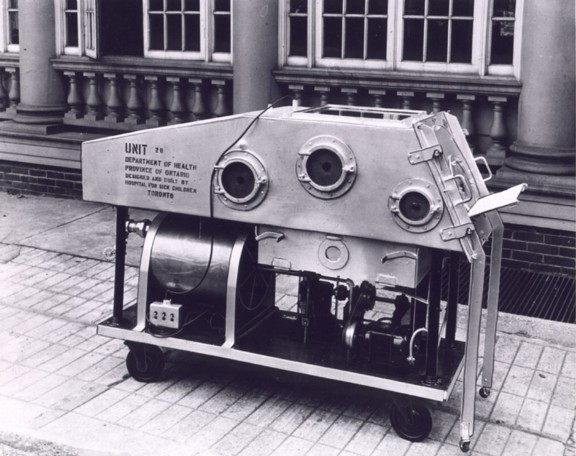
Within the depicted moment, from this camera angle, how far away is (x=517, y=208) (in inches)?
310

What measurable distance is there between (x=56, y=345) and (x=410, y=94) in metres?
4.32

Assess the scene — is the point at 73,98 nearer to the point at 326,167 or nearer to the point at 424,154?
the point at 326,167

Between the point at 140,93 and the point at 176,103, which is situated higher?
the point at 140,93

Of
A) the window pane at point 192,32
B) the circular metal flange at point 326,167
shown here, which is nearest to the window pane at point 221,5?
the window pane at point 192,32

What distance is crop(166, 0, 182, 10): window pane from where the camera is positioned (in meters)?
9.99

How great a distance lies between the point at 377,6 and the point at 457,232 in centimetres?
490

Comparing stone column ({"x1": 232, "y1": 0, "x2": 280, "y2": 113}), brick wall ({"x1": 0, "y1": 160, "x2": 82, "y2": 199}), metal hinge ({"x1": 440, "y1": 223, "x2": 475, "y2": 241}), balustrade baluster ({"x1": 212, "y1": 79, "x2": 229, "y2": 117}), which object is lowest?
brick wall ({"x1": 0, "y1": 160, "x2": 82, "y2": 199})

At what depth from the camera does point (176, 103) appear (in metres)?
9.94

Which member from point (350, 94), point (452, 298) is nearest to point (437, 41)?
point (350, 94)

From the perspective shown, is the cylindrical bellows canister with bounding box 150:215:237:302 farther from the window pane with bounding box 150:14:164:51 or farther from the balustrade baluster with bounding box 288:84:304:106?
the window pane with bounding box 150:14:164:51

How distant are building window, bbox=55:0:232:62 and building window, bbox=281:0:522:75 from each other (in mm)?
939

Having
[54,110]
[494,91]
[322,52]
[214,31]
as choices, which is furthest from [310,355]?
[54,110]

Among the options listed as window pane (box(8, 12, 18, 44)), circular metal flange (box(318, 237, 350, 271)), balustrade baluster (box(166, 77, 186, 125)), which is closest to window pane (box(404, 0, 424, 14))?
balustrade baluster (box(166, 77, 186, 125))

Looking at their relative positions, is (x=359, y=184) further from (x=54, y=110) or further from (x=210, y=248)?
(x=54, y=110)
